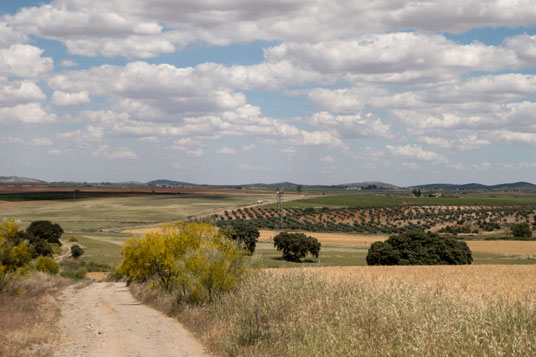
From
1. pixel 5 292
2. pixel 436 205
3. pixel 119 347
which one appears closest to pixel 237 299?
pixel 119 347

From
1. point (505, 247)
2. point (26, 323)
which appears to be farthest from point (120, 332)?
point (505, 247)

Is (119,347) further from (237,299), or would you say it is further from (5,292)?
(5,292)

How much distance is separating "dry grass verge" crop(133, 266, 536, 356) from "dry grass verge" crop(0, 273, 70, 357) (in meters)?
5.66

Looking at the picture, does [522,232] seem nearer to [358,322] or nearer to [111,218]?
[358,322]

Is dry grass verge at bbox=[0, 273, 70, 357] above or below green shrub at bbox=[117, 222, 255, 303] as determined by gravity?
below

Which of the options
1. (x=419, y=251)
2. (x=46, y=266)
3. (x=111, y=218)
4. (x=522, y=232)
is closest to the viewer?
(x=46, y=266)

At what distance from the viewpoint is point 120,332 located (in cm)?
2186

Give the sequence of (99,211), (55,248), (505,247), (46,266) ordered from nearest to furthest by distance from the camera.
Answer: (46,266) < (55,248) < (505,247) < (99,211)

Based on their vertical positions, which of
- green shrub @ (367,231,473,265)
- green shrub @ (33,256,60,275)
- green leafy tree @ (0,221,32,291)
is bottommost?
green shrub @ (33,256,60,275)

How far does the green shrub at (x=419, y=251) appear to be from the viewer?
187ft

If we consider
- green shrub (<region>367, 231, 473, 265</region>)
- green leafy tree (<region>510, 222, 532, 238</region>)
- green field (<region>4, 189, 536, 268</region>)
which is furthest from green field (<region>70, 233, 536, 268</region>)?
green leafy tree (<region>510, 222, 532, 238</region>)

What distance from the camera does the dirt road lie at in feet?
60.3

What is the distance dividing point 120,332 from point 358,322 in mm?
11328

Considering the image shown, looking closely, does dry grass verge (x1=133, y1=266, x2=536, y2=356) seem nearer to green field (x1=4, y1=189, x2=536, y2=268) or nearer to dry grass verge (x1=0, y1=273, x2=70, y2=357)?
dry grass verge (x1=0, y1=273, x2=70, y2=357)
